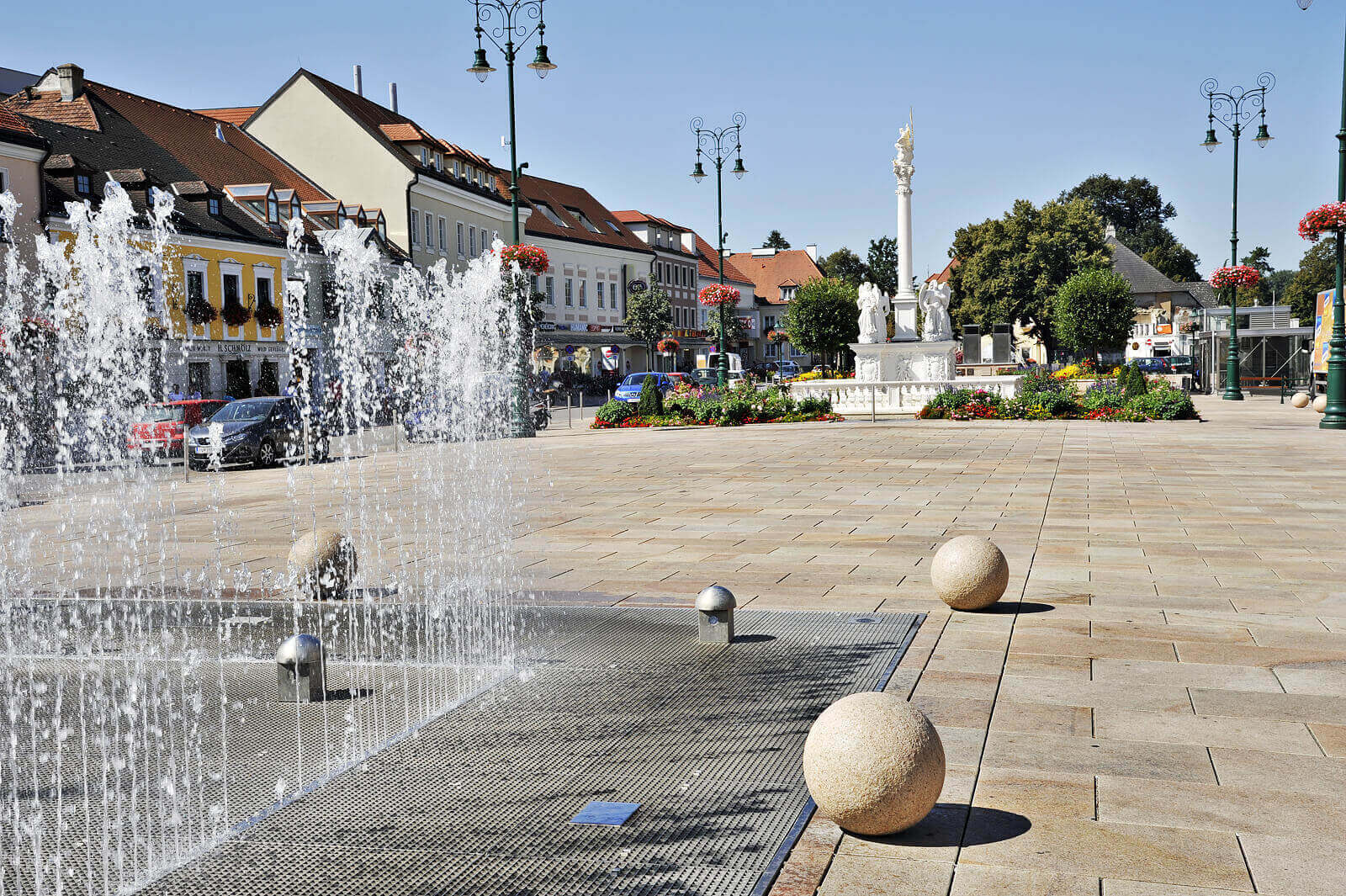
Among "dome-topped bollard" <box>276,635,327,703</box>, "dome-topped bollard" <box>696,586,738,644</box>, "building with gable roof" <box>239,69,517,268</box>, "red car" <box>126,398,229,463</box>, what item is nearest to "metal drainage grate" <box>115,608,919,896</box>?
"dome-topped bollard" <box>696,586,738,644</box>

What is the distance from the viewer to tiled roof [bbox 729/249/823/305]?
4368 inches

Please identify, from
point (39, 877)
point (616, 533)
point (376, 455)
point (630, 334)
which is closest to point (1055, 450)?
point (616, 533)

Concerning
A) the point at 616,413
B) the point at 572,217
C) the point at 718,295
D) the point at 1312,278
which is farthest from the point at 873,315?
the point at 1312,278

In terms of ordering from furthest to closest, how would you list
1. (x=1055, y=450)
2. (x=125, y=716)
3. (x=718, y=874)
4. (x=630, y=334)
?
(x=630, y=334) < (x=1055, y=450) < (x=125, y=716) < (x=718, y=874)

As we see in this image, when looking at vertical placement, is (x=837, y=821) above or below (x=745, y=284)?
below

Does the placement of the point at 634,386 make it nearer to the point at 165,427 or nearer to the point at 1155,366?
the point at 165,427

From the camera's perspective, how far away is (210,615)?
8.42 m

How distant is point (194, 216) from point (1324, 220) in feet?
110

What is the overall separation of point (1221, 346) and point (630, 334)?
1438 inches

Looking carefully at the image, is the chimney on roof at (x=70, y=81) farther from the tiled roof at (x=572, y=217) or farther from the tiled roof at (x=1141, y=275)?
the tiled roof at (x=1141, y=275)

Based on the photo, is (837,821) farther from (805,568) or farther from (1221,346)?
(1221,346)

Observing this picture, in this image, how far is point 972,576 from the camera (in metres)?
7.72

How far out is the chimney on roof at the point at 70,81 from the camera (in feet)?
129

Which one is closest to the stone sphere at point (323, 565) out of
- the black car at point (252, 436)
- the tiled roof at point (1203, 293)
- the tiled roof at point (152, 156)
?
the black car at point (252, 436)
